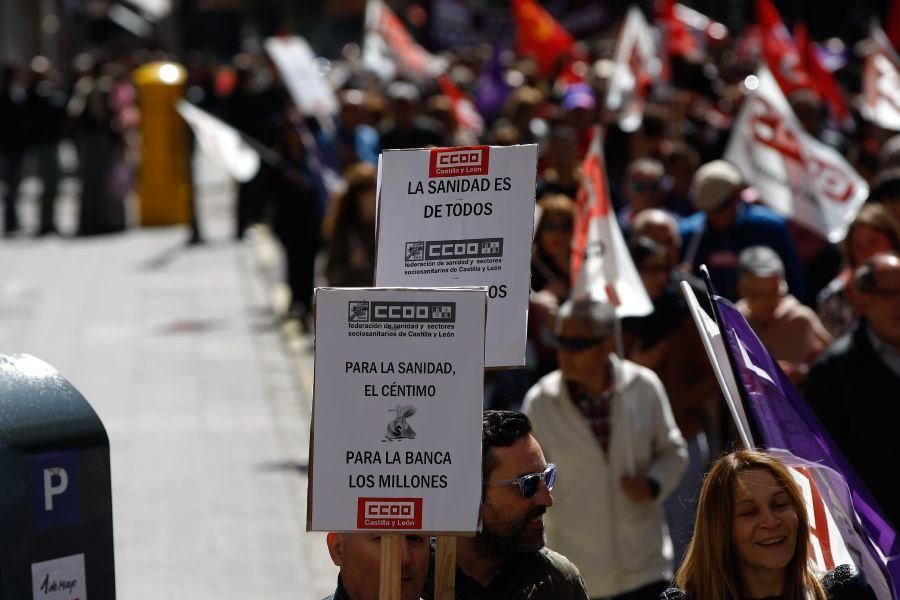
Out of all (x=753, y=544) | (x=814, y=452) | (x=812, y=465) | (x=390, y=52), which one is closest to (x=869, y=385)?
(x=814, y=452)

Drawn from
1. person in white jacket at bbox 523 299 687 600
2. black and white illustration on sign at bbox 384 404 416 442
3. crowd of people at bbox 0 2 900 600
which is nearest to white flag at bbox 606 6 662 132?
crowd of people at bbox 0 2 900 600

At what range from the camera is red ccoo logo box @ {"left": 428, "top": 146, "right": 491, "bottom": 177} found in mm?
4766

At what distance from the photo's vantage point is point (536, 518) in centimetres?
456

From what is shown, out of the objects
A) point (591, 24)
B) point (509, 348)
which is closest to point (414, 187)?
point (509, 348)

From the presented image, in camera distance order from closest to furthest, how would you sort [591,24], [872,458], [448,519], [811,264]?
[448,519]
[872,458]
[811,264]
[591,24]

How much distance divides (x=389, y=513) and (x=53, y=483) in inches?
31.1

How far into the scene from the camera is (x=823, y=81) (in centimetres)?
1670

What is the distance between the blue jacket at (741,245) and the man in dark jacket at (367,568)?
16.5 ft

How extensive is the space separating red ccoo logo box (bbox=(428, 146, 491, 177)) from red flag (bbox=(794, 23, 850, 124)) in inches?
477

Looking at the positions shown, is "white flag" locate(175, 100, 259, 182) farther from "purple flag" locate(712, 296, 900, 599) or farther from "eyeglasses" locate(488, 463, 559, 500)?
"eyeglasses" locate(488, 463, 559, 500)

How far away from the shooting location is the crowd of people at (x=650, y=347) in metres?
4.48

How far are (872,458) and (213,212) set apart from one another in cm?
2129

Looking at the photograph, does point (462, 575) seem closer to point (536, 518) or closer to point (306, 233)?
point (536, 518)

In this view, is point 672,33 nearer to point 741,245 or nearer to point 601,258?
point 741,245
